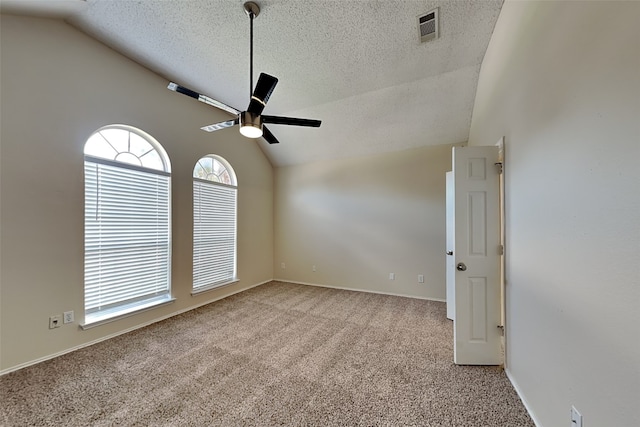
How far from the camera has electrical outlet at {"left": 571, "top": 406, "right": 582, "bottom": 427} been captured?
1169 mm

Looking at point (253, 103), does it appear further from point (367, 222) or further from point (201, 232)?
point (367, 222)

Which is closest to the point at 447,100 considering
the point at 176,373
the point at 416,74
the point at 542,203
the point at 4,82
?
the point at 416,74

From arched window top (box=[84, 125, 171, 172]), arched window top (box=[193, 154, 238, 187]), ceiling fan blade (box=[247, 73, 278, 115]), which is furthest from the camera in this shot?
arched window top (box=[193, 154, 238, 187])

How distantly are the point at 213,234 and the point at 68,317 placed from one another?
1884mm

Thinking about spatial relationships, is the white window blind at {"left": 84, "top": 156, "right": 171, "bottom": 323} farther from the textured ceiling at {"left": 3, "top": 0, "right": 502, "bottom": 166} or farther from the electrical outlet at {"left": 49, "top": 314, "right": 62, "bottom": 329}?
the textured ceiling at {"left": 3, "top": 0, "right": 502, "bottom": 166}

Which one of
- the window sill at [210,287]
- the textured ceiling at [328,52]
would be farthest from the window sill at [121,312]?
the textured ceiling at [328,52]

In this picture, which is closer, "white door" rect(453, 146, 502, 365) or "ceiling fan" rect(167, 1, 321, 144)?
"ceiling fan" rect(167, 1, 321, 144)

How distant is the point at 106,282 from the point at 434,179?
483cm

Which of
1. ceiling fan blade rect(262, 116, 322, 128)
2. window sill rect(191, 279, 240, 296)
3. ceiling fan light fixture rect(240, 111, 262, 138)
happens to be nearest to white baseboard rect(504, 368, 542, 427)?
ceiling fan blade rect(262, 116, 322, 128)

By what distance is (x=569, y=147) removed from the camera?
128 centimetres

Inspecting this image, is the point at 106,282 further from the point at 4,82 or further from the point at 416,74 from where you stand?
the point at 416,74

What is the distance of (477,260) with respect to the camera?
7.29ft

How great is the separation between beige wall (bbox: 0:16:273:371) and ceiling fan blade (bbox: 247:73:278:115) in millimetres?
1942

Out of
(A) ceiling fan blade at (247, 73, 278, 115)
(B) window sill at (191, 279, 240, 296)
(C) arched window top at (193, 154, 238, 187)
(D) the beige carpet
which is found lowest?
(D) the beige carpet
